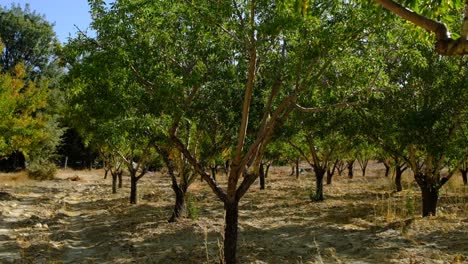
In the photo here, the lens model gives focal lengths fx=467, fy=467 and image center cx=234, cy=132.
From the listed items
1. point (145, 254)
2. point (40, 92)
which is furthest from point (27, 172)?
point (145, 254)

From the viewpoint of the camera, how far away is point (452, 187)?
25344mm

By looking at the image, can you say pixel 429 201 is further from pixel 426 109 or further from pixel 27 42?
pixel 27 42

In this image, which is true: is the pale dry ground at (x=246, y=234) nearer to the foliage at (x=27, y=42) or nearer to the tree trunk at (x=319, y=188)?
the tree trunk at (x=319, y=188)

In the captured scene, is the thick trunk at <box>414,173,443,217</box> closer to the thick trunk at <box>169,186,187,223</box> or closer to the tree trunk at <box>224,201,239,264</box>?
the thick trunk at <box>169,186,187,223</box>

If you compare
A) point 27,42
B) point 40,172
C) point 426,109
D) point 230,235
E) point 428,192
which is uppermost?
point 27,42

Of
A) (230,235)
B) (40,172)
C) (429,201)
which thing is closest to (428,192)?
(429,201)

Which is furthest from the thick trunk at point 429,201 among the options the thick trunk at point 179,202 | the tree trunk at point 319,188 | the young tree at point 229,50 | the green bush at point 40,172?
the green bush at point 40,172

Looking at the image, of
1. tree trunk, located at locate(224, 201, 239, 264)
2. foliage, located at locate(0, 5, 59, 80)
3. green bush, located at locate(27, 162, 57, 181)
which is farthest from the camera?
foliage, located at locate(0, 5, 59, 80)

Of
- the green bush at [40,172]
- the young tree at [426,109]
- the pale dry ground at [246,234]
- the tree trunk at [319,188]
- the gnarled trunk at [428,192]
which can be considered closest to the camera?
the pale dry ground at [246,234]

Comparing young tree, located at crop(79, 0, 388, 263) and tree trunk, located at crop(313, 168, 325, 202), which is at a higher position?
young tree, located at crop(79, 0, 388, 263)

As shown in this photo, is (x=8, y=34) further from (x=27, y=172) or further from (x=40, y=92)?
(x=40, y=92)

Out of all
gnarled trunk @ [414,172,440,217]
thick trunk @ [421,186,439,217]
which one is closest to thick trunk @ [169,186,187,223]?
gnarled trunk @ [414,172,440,217]

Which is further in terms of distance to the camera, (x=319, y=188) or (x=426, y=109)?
(x=319, y=188)

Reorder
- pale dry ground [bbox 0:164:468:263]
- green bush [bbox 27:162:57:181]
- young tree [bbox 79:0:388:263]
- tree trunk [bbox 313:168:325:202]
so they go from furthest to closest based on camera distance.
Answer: green bush [bbox 27:162:57:181] < tree trunk [bbox 313:168:325:202] < pale dry ground [bbox 0:164:468:263] < young tree [bbox 79:0:388:263]
